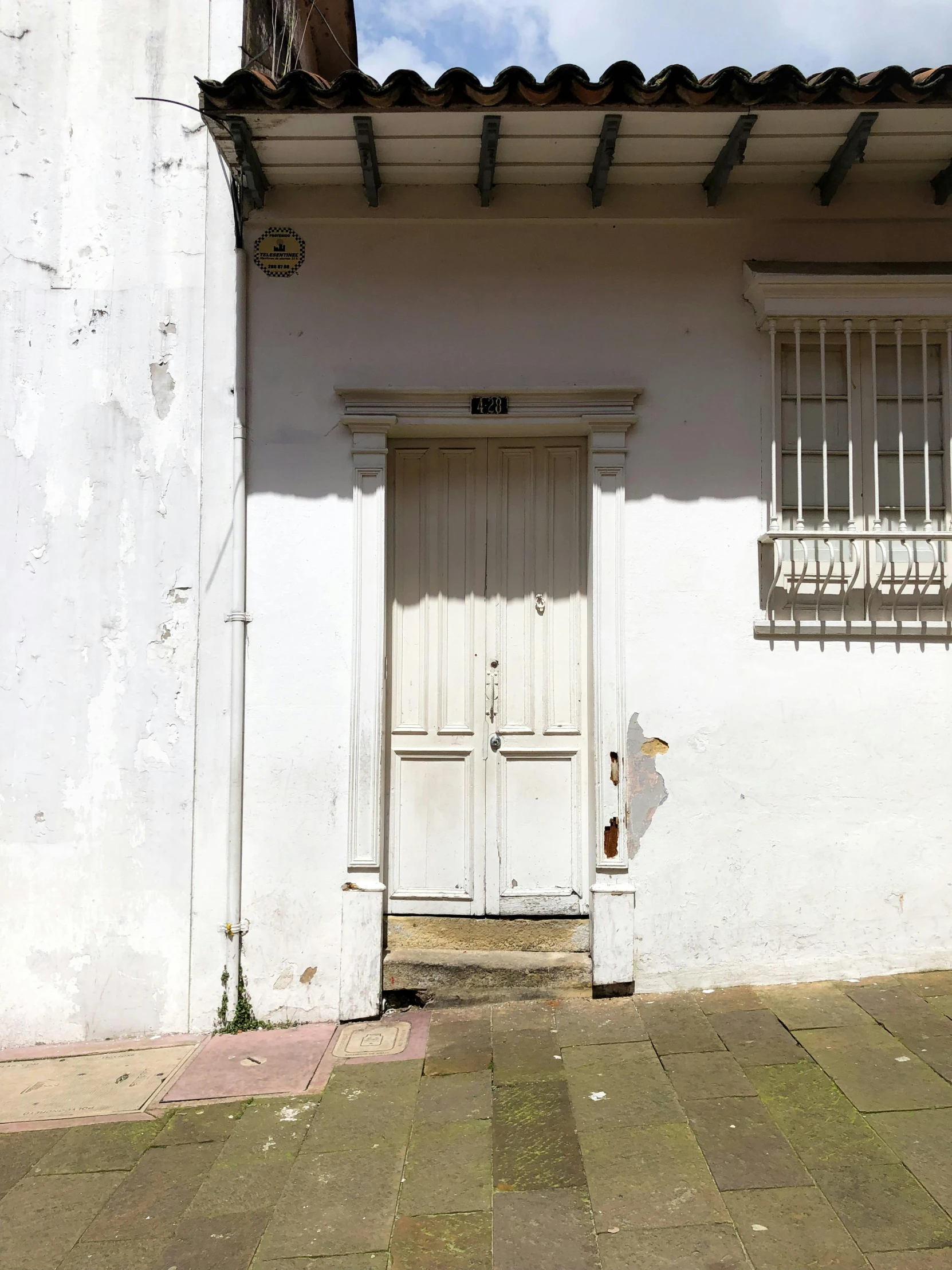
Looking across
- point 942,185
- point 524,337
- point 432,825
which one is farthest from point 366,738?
point 942,185

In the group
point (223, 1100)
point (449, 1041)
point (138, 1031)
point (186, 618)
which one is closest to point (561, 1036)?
point (449, 1041)

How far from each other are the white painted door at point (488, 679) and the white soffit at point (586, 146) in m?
1.42

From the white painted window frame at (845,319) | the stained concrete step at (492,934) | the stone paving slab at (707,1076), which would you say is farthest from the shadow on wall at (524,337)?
the stone paving slab at (707,1076)

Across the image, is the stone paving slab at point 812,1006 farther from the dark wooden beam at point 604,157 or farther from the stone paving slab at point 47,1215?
the dark wooden beam at point 604,157

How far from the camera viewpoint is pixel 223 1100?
3.83 meters

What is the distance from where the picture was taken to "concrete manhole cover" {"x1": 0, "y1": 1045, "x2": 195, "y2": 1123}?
3.85 meters

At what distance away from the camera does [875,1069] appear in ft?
12.4

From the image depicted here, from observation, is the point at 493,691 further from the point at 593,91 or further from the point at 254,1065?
the point at 593,91

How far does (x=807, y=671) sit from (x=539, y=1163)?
2.75 m

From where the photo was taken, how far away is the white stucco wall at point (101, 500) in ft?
15.0

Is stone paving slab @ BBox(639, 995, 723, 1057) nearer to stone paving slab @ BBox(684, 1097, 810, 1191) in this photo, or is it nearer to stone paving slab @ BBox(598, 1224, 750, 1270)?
stone paving slab @ BBox(684, 1097, 810, 1191)

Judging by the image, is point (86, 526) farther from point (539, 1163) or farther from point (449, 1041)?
point (539, 1163)

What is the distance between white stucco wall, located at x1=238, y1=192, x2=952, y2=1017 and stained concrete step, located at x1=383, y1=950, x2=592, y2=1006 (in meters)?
0.33

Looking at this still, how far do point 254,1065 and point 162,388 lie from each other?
11.3 ft
